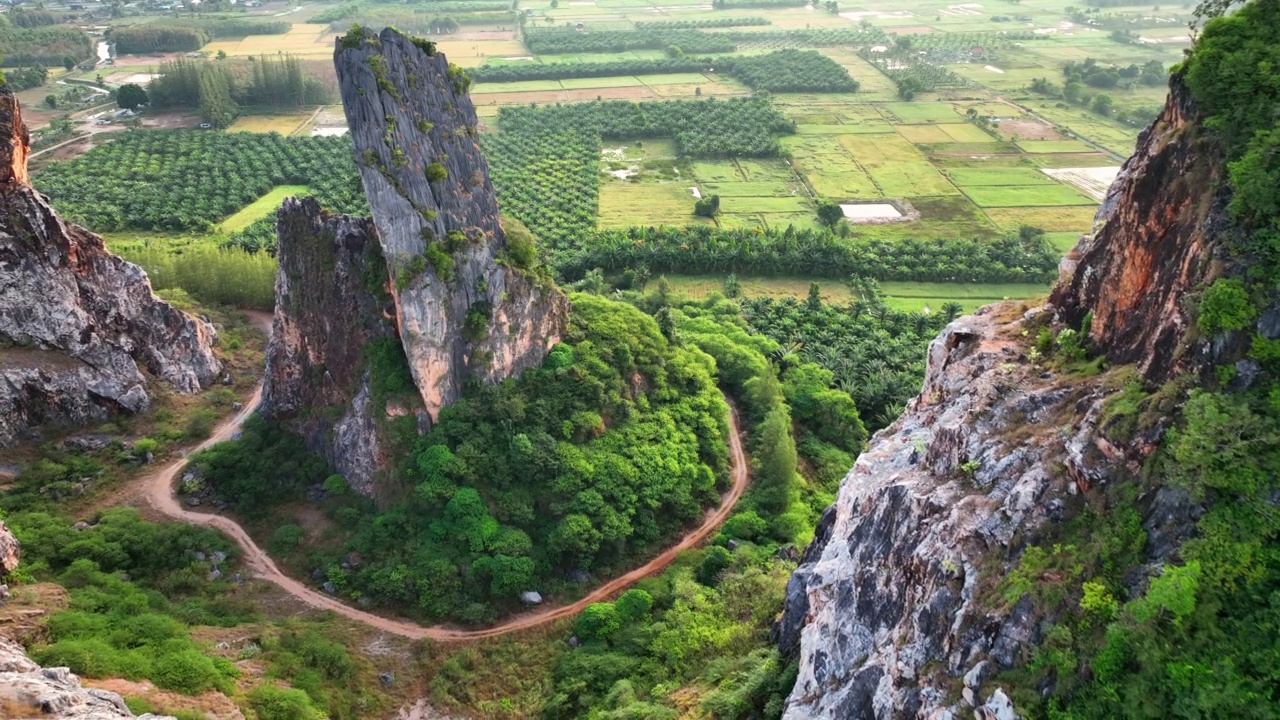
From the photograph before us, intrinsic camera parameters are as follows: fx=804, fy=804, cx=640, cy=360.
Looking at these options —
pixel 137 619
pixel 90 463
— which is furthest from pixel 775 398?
pixel 90 463

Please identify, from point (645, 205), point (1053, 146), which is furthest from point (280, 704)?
point (1053, 146)

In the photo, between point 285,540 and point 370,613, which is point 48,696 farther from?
point 285,540

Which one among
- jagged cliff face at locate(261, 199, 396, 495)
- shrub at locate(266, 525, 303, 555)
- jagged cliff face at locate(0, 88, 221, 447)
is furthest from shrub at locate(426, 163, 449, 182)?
jagged cliff face at locate(0, 88, 221, 447)

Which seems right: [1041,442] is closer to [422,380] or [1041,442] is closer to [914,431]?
[914,431]

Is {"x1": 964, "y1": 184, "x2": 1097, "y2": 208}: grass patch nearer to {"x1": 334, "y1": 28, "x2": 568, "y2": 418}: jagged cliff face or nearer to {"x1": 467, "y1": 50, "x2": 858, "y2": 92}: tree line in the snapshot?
{"x1": 467, "y1": 50, "x2": 858, "y2": 92}: tree line

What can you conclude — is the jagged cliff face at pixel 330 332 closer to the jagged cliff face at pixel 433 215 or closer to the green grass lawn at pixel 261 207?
the jagged cliff face at pixel 433 215
